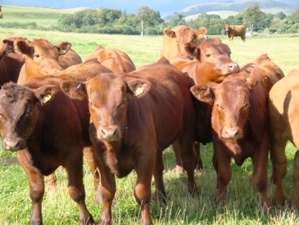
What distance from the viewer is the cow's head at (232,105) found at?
4.66 metres

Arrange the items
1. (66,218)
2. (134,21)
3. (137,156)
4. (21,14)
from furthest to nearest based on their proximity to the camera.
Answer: (21,14) → (134,21) → (66,218) → (137,156)

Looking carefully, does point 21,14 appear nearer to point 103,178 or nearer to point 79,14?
point 79,14

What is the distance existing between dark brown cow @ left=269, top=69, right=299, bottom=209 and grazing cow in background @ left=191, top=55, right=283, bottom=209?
13cm

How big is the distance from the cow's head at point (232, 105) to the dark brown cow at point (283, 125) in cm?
47

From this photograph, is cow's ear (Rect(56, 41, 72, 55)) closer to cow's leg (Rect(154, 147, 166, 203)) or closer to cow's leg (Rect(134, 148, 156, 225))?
cow's leg (Rect(154, 147, 166, 203))

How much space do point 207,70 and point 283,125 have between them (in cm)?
159

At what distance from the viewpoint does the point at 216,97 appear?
5125 mm

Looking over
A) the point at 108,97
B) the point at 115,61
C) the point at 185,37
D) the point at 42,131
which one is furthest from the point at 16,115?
the point at 185,37

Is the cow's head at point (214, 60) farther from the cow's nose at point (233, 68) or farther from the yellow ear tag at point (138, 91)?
the yellow ear tag at point (138, 91)

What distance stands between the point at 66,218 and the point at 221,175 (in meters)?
1.73

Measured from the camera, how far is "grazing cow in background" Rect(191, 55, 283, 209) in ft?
15.8

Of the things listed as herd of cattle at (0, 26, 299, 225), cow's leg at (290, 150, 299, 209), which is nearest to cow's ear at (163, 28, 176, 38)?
herd of cattle at (0, 26, 299, 225)

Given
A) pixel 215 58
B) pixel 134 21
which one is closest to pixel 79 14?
pixel 134 21

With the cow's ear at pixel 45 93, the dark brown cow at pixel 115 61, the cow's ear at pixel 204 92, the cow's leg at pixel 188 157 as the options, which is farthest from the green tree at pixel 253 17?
the cow's ear at pixel 45 93
